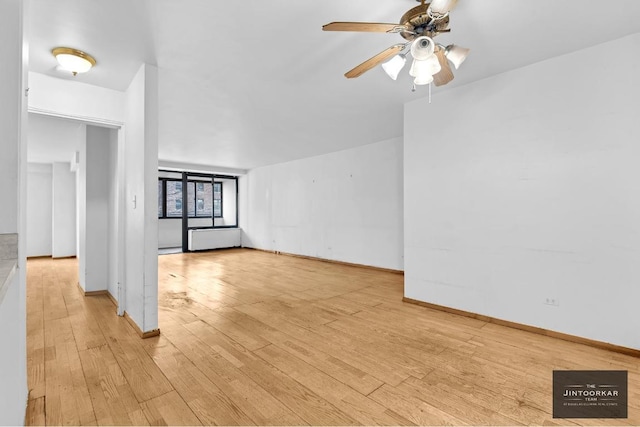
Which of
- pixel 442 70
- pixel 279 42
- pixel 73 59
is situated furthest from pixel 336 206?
pixel 73 59

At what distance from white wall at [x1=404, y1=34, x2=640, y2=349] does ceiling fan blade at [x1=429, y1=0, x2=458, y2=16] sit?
1.82 meters

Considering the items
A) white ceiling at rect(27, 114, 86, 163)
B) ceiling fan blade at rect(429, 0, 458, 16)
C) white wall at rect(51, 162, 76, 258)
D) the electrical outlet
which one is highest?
white ceiling at rect(27, 114, 86, 163)

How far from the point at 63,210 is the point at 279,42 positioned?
7515 millimetres

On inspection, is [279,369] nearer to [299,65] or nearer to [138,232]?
[138,232]

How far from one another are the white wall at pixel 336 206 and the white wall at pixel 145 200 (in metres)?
4.30

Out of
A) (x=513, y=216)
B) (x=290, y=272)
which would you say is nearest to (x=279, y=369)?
(x=513, y=216)

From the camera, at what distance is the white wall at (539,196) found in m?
2.45

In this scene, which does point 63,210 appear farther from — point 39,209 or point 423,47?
point 423,47

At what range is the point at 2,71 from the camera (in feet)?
3.86

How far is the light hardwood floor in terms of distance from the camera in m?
1.67

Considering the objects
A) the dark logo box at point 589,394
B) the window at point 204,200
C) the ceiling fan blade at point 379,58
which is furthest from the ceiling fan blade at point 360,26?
the window at point 204,200

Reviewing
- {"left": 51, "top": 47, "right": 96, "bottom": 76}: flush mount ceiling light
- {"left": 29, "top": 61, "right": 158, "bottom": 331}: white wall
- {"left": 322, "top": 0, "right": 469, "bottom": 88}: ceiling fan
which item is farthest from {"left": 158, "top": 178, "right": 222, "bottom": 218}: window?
{"left": 322, "top": 0, "right": 469, "bottom": 88}: ceiling fan

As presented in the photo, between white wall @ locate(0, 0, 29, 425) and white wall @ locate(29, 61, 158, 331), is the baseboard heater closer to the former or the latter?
white wall @ locate(29, 61, 158, 331)

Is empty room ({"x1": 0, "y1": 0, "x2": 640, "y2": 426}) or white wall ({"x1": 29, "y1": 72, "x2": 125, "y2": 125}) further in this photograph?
white wall ({"x1": 29, "y1": 72, "x2": 125, "y2": 125})
